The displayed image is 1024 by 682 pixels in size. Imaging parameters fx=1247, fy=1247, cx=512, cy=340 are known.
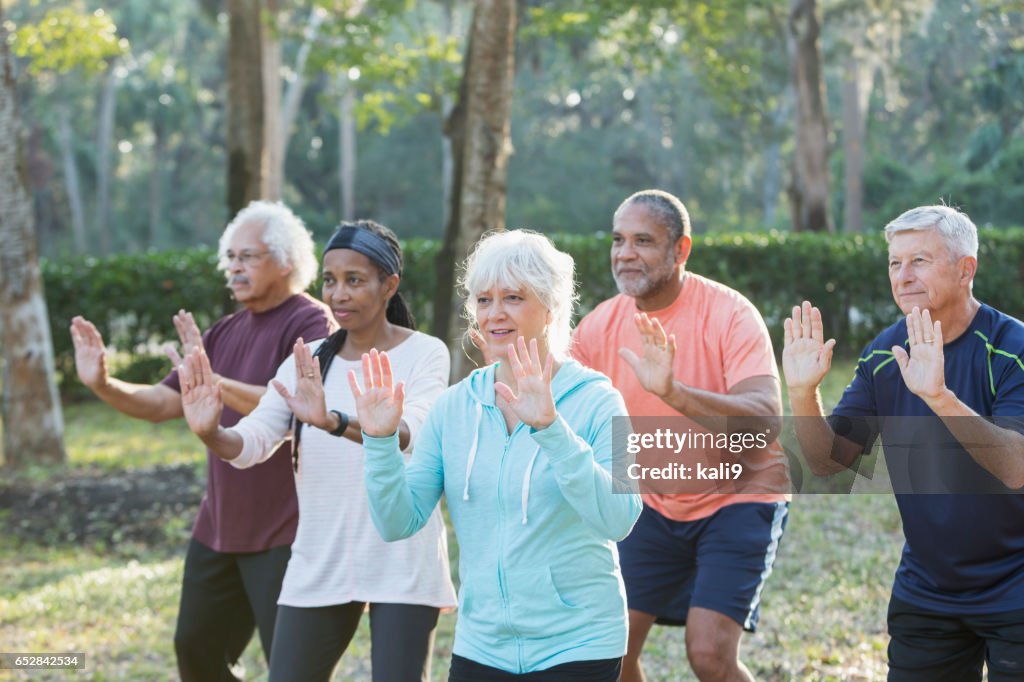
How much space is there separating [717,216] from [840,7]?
28.8 metres

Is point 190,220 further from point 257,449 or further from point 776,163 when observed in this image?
point 257,449

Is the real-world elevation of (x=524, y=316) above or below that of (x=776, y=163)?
below

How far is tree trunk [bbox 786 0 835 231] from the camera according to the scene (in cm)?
2053

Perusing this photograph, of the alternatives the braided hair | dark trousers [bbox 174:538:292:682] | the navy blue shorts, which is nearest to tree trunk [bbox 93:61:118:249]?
dark trousers [bbox 174:538:292:682]

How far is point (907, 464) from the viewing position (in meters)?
3.77

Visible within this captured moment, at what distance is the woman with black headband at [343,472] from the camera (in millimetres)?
4016

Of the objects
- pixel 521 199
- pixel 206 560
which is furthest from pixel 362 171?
pixel 206 560

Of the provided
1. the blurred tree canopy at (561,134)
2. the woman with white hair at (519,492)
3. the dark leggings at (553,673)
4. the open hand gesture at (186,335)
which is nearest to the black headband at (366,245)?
the open hand gesture at (186,335)

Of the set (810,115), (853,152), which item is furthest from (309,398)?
(853,152)

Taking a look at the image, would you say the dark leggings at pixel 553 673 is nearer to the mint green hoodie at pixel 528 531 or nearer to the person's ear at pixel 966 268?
the mint green hoodie at pixel 528 531

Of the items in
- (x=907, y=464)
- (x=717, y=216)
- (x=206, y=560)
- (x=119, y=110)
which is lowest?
(x=206, y=560)

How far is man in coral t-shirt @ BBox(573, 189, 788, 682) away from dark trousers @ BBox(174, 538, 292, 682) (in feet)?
4.45

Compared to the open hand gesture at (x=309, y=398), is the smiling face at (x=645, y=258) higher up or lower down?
higher up

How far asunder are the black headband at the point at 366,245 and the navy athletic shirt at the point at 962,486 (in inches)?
67.2
